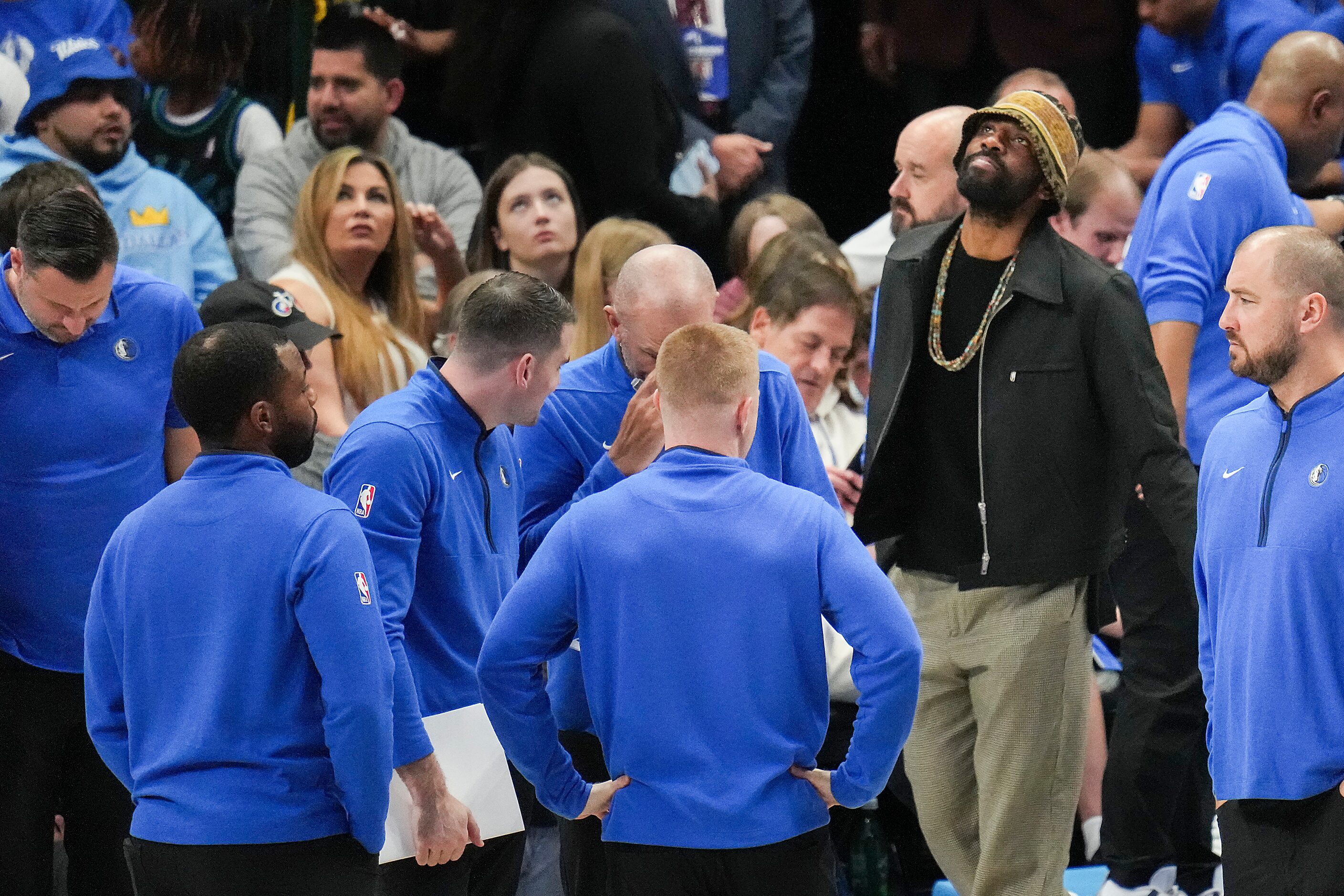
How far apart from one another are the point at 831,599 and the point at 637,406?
0.85 metres

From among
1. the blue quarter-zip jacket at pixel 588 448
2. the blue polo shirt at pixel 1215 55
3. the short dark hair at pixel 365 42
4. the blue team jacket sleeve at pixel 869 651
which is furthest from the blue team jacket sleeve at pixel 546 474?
the blue polo shirt at pixel 1215 55

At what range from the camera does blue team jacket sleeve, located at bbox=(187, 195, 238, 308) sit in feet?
18.2

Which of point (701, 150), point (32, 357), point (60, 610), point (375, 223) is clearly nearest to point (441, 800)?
point (60, 610)

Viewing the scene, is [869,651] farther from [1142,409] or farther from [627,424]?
[1142,409]

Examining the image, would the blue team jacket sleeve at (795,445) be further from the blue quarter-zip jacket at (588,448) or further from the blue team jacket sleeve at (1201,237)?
the blue team jacket sleeve at (1201,237)

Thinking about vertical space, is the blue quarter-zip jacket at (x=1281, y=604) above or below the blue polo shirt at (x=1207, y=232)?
below

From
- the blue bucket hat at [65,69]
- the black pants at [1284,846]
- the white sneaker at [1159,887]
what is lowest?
the white sneaker at [1159,887]

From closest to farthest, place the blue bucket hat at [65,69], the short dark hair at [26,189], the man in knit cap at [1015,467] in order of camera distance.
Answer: the man in knit cap at [1015,467], the short dark hair at [26,189], the blue bucket hat at [65,69]

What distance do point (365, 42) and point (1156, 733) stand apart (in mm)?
3540

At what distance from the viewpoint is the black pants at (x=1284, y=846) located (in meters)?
3.18

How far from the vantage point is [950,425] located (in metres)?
4.09

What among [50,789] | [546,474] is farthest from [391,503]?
[50,789]

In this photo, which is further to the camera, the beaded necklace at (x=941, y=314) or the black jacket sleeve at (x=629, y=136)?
the black jacket sleeve at (x=629, y=136)

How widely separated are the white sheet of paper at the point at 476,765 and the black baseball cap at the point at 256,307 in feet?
4.65
